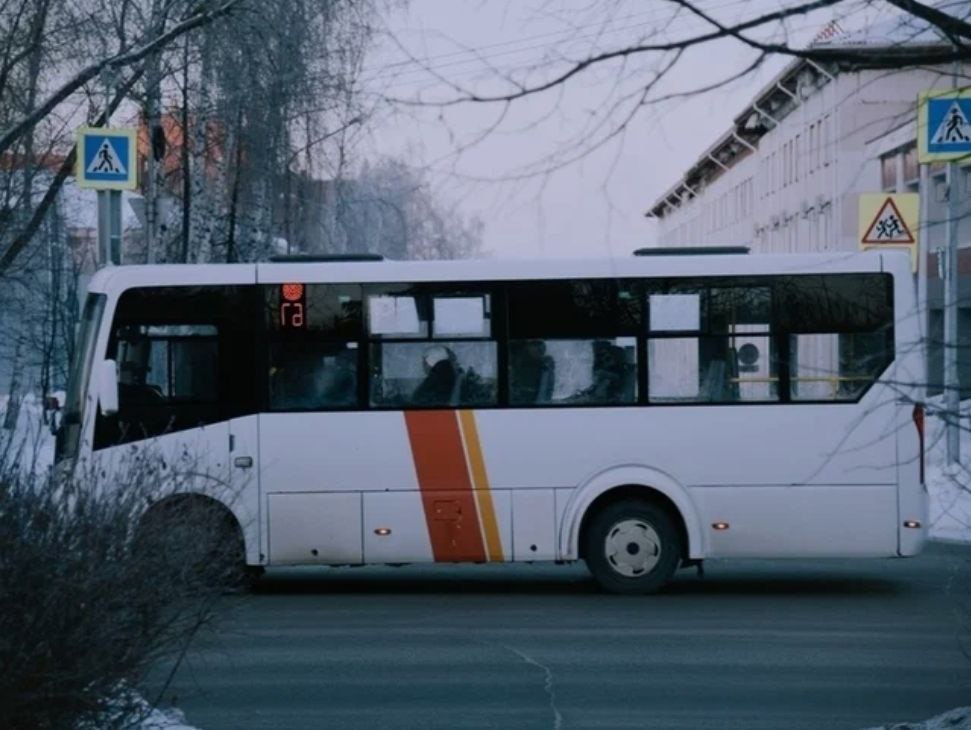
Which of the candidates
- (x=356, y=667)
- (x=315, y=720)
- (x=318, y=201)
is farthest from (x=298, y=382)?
(x=318, y=201)

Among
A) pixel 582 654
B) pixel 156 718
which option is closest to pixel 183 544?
pixel 156 718

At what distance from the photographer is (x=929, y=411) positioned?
21.3 ft

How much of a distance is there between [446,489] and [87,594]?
9.82 metres

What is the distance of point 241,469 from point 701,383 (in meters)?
4.01

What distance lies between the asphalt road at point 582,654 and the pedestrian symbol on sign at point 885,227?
5106 mm

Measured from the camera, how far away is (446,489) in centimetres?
1625

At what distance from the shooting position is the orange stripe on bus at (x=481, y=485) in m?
16.1

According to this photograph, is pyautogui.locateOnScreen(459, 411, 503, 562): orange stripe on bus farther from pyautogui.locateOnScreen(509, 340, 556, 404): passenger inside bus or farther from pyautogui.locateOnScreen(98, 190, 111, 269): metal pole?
pyautogui.locateOnScreen(98, 190, 111, 269): metal pole

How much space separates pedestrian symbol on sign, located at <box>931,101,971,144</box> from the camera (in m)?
6.87

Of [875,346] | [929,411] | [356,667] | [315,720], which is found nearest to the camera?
[929,411]

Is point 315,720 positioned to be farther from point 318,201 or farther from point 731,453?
point 318,201

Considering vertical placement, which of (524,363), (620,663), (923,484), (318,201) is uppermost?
(318,201)

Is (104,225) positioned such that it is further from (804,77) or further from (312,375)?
(804,77)

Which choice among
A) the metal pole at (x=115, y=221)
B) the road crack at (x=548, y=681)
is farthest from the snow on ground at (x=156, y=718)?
the metal pole at (x=115, y=221)
